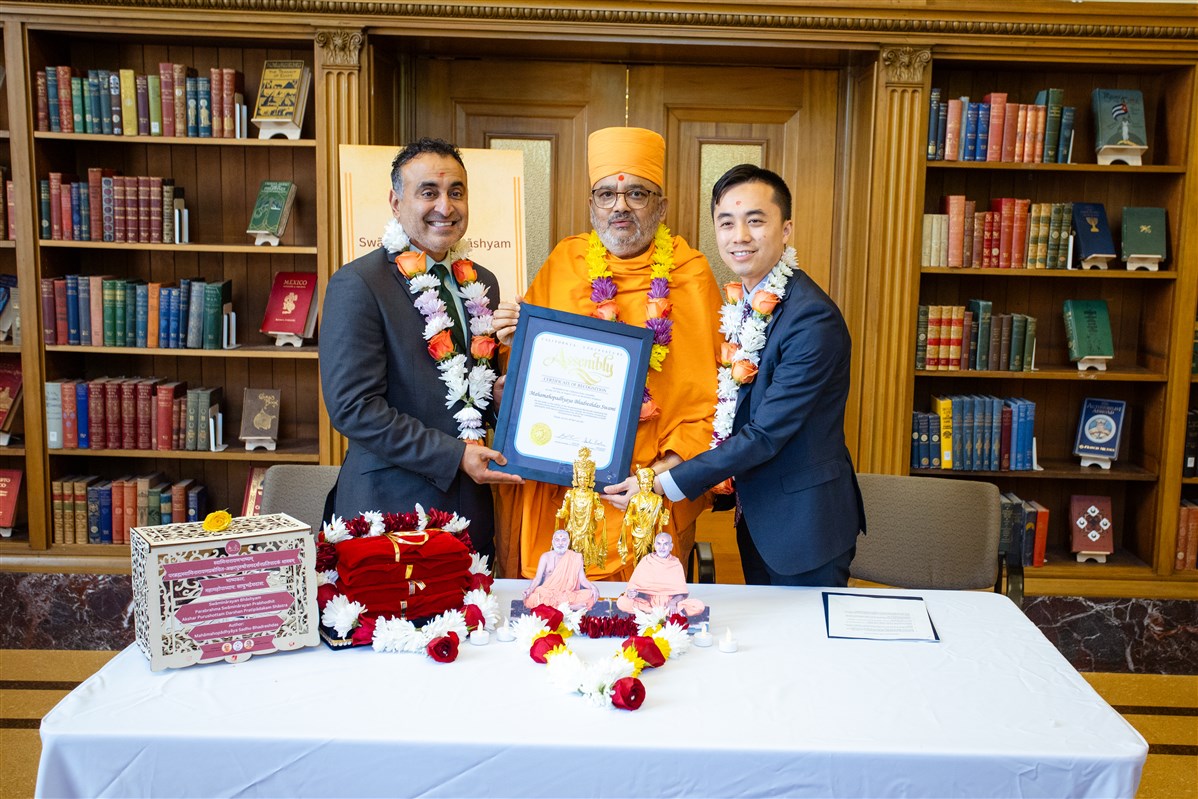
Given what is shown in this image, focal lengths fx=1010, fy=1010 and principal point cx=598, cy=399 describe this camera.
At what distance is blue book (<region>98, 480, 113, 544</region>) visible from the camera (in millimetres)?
4254

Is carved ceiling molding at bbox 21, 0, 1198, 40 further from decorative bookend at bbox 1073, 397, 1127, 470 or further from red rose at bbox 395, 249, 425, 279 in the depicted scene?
red rose at bbox 395, 249, 425, 279

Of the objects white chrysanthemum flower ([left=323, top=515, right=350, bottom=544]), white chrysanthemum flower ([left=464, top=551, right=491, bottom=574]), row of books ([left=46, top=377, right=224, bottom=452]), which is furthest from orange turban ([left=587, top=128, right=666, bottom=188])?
row of books ([left=46, top=377, right=224, bottom=452])

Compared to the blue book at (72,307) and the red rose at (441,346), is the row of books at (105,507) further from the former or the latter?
the red rose at (441,346)

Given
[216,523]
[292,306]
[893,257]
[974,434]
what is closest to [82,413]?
[292,306]

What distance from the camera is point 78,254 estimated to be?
4.34 m

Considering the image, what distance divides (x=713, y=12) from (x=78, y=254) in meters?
2.85

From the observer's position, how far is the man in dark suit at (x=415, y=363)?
248 centimetres

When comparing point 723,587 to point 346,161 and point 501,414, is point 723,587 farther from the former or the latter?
point 346,161

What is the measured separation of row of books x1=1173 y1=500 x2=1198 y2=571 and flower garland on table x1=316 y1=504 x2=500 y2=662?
341cm

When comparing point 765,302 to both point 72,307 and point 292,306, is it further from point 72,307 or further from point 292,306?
point 72,307

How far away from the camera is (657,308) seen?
9.21 feet

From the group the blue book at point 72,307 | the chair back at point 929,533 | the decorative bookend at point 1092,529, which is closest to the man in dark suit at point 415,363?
the chair back at point 929,533

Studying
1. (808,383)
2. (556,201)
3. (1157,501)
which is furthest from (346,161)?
(1157,501)

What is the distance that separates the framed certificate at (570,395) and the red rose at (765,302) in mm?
294
